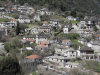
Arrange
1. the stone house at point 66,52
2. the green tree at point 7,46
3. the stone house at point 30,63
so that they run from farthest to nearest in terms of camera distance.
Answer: the green tree at point 7,46 < the stone house at point 66,52 < the stone house at point 30,63

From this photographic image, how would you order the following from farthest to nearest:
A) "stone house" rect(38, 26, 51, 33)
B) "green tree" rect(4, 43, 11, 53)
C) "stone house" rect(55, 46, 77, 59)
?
"stone house" rect(38, 26, 51, 33) < "green tree" rect(4, 43, 11, 53) < "stone house" rect(55, 46, 77, 59)

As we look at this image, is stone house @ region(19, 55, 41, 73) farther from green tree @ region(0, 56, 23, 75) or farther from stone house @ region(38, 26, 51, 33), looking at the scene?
stone house @ region(38, 26, 51, 33)

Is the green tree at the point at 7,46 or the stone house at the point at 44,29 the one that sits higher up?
the stone house at the point at 44,29

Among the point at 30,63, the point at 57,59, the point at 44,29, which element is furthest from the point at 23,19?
the point at 30,63

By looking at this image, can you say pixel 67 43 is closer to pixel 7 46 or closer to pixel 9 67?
pixel 7 46

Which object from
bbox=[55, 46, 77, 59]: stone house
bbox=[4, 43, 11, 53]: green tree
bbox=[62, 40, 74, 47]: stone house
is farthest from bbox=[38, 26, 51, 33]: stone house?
bbox=[55, 46, 77, 59]: stone house

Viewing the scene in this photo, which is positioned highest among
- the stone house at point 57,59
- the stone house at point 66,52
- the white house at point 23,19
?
the white house at point 23,19

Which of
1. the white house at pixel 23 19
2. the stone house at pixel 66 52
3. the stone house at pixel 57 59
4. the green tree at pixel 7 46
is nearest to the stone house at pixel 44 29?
the white house at pixel 23 19

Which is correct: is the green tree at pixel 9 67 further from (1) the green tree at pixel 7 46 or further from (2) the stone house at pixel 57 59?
(1) the green tree at pixel 7 46

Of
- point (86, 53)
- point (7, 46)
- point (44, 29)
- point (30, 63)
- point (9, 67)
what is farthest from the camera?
point (44, 29)

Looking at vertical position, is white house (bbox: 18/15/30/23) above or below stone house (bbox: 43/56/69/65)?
above

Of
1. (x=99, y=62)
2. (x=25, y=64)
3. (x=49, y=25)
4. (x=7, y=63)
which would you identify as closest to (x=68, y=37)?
(x=49, y=25)
